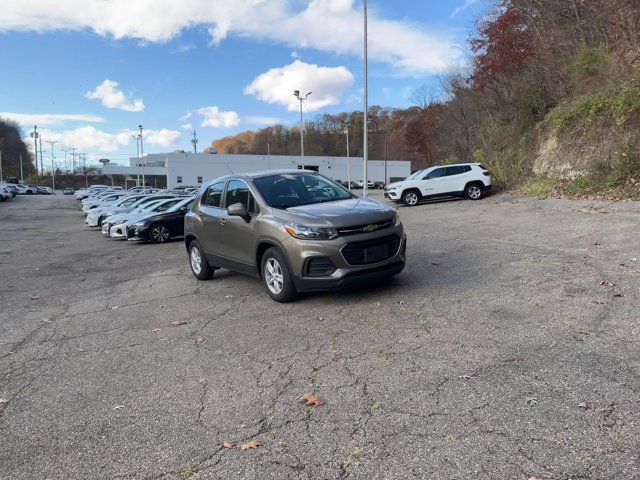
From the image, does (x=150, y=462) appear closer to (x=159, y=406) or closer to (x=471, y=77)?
(x=159, y=406)

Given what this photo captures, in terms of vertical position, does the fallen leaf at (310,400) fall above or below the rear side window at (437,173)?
below

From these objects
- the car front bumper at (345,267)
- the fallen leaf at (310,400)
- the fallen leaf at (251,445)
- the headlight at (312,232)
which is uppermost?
the headlight at (312,232)

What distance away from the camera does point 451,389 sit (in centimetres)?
372

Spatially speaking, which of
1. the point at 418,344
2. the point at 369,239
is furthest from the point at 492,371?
the point at 369,239

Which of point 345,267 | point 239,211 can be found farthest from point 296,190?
point 345,267

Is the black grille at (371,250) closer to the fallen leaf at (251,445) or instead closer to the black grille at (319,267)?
the black grille at (319,267)

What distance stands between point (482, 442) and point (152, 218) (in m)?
15.1

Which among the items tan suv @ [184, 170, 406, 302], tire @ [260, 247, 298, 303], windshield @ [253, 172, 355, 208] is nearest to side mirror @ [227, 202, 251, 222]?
tan suv @ [184, 170, 406, 302]

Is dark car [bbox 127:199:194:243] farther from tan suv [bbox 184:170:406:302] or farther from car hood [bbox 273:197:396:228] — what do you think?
car hood [bbox 273:197:396:228]

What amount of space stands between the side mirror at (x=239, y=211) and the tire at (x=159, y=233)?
1040 cm

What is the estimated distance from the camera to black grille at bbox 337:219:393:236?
599 cm

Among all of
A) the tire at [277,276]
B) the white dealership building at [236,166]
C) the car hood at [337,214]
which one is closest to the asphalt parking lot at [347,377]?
the tire at [277,276]

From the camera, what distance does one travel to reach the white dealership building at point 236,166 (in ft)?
254

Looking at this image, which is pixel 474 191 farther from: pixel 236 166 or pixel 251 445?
pixel 236 166
